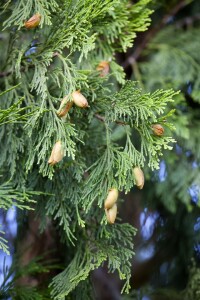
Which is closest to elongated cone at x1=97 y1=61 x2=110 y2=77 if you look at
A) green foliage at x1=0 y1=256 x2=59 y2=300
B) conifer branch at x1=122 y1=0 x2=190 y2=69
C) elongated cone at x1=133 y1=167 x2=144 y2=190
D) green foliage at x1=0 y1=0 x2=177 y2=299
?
green foliage at x1=0 y1=0 x2=177 y2=299

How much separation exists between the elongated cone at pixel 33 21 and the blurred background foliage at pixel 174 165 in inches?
26.1

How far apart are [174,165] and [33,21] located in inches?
36.9

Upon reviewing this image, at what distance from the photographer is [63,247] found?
5.93 ft

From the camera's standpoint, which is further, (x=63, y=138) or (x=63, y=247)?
(x=63, y=247)

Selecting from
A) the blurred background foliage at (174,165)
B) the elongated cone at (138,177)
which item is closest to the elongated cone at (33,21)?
the elongated cone at (138,177)

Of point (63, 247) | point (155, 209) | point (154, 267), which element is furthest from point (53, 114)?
point (154, 267)

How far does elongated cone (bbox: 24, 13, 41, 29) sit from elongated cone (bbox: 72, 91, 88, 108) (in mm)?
219

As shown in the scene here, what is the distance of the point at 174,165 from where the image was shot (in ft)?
6.48

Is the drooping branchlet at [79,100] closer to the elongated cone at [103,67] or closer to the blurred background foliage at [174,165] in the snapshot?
the elongated cone at [103,67]

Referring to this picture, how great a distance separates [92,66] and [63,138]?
1.20 feet

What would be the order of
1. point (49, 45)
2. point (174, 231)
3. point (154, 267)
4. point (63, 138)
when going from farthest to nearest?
point (154, 267) < point (174, 231) < point (49, 45) < point (63, 138)

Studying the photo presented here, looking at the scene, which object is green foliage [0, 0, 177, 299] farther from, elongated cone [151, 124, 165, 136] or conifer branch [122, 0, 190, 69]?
conifer branch [122, 0, 190, 69]

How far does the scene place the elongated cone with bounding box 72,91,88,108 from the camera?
3.87 feet

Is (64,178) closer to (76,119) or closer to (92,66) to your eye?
(76,119)
